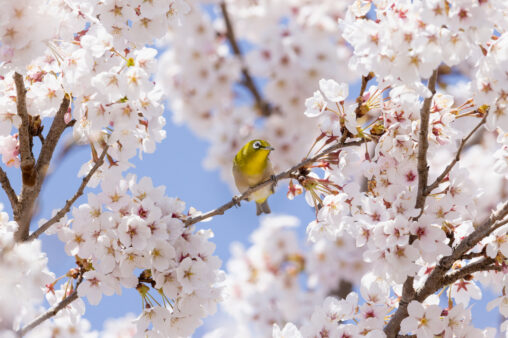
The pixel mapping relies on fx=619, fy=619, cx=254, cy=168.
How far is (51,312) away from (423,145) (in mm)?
1976

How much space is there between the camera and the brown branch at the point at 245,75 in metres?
9.18

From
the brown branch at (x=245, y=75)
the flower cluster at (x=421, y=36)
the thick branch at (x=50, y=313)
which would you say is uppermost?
the brown branch at (x=245, y=75)

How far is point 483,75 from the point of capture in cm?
264

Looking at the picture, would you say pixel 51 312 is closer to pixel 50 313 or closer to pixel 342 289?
pixel 50 313

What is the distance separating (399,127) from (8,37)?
73.1 inches

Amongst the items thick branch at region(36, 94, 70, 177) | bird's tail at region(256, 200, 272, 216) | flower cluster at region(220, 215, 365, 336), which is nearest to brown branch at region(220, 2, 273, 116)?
flower cluster at region(220, 215, 365, 336)

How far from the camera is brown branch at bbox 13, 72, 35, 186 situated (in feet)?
9.33

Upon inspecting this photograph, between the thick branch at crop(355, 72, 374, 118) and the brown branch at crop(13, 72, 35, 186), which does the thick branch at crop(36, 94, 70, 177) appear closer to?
the brown branch at crop(13, 72, 35, 186)

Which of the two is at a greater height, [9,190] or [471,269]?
[9,190]

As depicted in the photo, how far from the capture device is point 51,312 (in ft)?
10.1

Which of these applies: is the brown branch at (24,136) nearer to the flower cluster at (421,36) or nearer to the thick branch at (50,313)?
the thick branch at (50,313)

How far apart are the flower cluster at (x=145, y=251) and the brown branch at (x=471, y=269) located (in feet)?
4.01

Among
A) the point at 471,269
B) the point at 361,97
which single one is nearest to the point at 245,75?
the point at 361,97

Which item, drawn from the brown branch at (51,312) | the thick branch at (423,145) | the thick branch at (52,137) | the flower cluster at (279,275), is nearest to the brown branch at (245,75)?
the flower cluster at (279,275)
